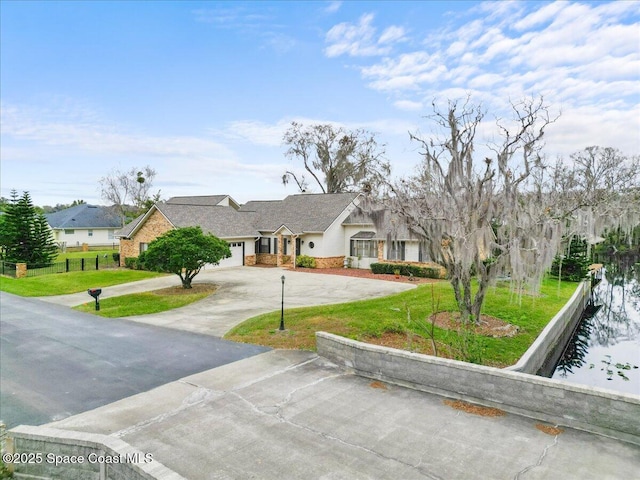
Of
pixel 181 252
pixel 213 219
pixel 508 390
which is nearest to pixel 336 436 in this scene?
pixel 508 390

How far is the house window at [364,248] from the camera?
95.4 feet

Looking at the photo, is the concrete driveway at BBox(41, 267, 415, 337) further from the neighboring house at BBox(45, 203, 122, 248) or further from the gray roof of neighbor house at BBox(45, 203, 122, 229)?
Answer: the gray roof of neighbor house at BBox(45, 203, 122, 229)

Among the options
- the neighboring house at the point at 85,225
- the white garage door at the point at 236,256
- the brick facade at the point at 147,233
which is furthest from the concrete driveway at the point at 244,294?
the neighboring house at the point at 85,225

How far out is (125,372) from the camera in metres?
9.38

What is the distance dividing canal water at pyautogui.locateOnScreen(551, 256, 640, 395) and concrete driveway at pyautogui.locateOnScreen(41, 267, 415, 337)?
815cm

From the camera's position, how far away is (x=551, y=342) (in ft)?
43.4

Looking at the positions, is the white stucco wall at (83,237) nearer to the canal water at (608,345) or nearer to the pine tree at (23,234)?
the pine tree at (23,234)

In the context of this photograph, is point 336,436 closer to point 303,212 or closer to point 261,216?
point 303,212

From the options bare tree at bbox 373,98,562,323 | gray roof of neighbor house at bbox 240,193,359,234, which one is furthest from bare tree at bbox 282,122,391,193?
bare tree at bbox 373,98,562,323

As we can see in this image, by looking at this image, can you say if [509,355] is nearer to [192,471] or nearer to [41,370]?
[192,471]

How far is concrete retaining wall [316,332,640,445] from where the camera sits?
6109 millimetres

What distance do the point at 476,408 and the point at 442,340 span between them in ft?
14.8

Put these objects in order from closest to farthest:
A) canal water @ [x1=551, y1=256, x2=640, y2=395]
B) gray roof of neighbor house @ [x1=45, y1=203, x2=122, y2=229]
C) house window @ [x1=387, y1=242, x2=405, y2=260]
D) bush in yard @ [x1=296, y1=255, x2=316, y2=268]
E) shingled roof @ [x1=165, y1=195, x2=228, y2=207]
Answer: canal water @ [x1=551, y1=256, x2=640, y2=395] < house window @ [x1=387, y1=242, x2=405, y2=260] < bush in yard @ [x1=296, y1=255, x2=316, y2=268] < shingled roof @ [x1=165, y1=195, x2=228, y2=207] < gray roof of neighbor house @ [x1=45, y1=203, x2=122, y2=229]

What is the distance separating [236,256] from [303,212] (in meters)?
6.48
